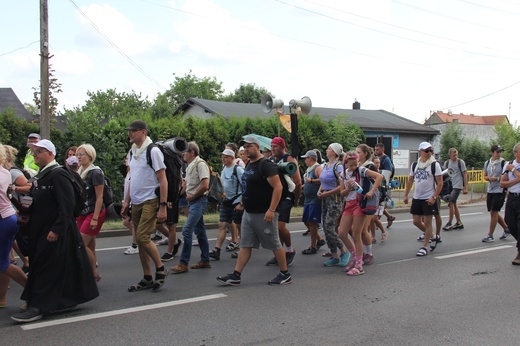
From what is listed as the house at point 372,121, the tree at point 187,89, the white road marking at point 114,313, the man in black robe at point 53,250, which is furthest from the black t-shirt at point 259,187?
the tree at point 187,89

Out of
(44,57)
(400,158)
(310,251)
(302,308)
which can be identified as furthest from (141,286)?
(400,158)

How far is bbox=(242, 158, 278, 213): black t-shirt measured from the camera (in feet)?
19.5

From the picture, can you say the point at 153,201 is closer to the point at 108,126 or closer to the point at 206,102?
the point at 108,126

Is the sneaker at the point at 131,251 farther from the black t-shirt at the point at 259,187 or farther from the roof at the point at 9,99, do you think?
the roof at the point at 9,99

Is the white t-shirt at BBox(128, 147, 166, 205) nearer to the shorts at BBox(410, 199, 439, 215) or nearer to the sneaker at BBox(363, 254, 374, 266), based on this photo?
the sneaker at BBox(363, 254, 374, 266)

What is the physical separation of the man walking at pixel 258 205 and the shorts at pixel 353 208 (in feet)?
4.40

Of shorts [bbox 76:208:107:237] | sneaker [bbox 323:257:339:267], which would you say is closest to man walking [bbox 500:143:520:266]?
sneaker [bbox 323:257:339:267]

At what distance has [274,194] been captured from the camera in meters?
5.84

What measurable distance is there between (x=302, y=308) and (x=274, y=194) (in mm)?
1381

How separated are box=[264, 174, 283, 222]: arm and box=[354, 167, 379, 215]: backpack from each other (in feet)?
5.06

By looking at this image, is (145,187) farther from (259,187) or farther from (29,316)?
(29,316)

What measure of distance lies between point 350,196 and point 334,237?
31.1 inches

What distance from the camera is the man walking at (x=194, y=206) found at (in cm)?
679

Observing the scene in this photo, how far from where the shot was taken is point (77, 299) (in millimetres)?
4879
